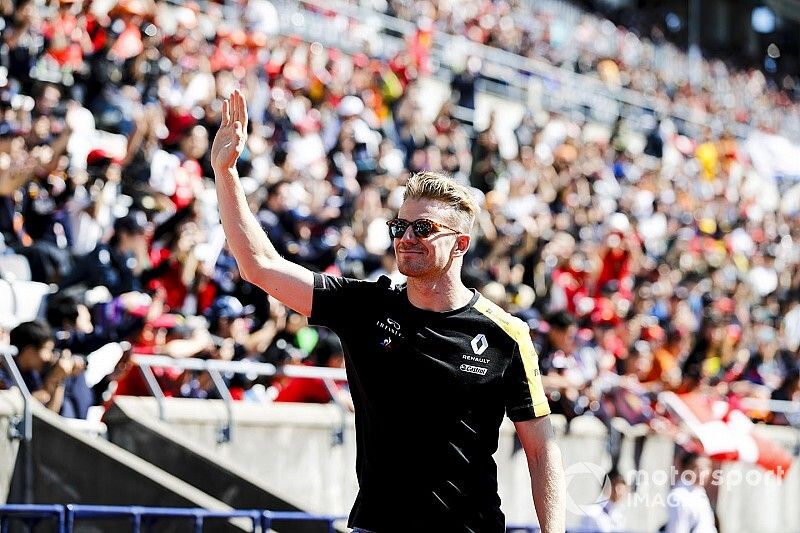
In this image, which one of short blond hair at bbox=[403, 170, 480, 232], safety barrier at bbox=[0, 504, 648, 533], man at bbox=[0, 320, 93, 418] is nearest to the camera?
short blond hair at bbox=[403, 170, 480, 232]

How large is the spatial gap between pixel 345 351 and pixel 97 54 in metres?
9.05

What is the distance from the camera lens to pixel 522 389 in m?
5.09

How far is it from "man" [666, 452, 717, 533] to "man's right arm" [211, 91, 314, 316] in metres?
7.29

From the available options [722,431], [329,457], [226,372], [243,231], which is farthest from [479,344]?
[722,431]

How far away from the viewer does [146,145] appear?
1259cm

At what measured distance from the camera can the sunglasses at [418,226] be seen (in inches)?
198

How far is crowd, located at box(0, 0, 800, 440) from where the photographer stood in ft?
35.1

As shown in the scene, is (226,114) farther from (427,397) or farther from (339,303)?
(427,397)

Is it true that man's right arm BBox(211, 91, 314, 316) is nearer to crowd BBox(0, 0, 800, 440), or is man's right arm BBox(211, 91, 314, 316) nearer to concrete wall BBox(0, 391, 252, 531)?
concrete wall BBox(0, 391, 252, 531)

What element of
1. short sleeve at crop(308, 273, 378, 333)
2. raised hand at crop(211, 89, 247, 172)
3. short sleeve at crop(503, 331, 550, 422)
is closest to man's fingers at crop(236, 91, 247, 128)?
raised hand at crop(211, 89, 247, 172)

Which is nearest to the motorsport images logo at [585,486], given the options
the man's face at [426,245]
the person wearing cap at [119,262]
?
the person wearing cap at [119,262]

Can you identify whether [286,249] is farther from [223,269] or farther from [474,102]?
[474,102]

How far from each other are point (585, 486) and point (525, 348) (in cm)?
712

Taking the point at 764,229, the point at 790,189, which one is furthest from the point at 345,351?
the point at 790,189
